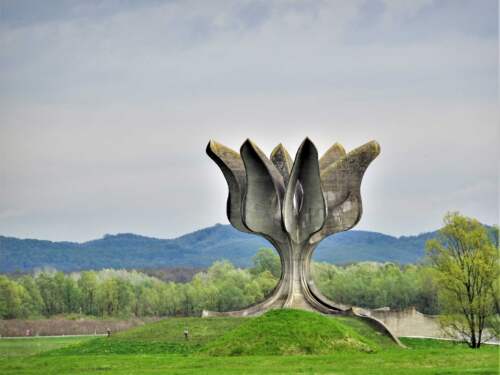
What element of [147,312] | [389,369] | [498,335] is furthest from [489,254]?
[147,312]

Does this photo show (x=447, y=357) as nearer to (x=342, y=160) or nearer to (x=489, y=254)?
(x=489, y=254)

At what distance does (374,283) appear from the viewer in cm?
6762

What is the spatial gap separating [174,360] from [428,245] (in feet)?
38.0

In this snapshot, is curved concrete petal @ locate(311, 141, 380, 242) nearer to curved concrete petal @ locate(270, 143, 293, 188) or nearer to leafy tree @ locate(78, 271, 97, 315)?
A: curved concrete petal @ locate(270, 143, 293, 188)

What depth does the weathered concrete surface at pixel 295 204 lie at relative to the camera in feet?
126

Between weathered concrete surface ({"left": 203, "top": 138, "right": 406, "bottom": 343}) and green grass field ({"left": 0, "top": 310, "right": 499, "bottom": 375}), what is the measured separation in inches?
159

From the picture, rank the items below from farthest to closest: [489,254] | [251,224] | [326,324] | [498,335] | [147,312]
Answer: [147,312] → [251,224] → [498,335] → [489,254] → [326,324]

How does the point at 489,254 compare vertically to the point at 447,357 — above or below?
above

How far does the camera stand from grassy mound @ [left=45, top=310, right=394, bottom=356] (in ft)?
90.8

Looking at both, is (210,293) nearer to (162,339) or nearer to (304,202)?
(304,202)

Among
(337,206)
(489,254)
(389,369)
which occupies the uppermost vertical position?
(337,206)

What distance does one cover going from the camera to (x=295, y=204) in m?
39.0

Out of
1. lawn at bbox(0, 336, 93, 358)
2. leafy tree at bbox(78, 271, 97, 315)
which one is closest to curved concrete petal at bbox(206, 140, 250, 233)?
lawn at bbox(0, 336, 93, 358)

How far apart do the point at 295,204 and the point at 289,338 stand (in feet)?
38.3
